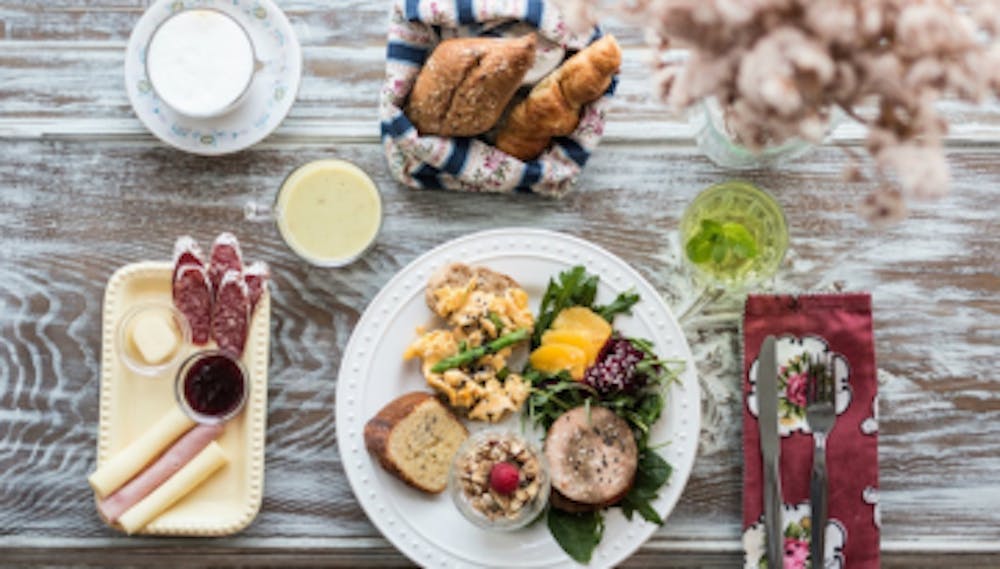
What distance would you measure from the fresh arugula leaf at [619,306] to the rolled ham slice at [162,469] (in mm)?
641

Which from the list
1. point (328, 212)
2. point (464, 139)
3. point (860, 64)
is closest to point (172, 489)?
point (328, 212)

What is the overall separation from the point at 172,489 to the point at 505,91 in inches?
32.2

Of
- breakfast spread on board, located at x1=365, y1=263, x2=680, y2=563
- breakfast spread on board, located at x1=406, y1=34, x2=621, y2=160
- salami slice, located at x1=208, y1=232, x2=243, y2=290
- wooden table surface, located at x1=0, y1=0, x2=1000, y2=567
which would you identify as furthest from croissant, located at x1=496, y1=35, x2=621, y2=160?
salami slice, located at x1=208, y1=232, x2=243, y2=290

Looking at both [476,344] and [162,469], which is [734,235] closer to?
[476,344]

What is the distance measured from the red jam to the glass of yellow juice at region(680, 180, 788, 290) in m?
0.74

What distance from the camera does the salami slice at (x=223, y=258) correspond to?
1642mm

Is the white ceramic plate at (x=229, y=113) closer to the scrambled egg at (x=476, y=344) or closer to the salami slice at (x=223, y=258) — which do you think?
the salami slice at (x=223, y=258)

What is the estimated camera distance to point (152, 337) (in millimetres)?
1622

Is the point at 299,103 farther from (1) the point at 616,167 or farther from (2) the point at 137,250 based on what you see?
(1) the point at 616,167

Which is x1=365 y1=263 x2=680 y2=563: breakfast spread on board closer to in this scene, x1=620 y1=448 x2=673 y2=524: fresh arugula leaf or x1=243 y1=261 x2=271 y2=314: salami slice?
x1=620 y1=448 x2=673 y2=524: fresh arugula leaf

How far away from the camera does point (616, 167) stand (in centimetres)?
172

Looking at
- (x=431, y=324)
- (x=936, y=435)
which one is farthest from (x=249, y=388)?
(x=936, y=435)

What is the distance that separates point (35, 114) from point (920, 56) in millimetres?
1417

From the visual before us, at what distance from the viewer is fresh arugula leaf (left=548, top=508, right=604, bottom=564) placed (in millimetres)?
1562
